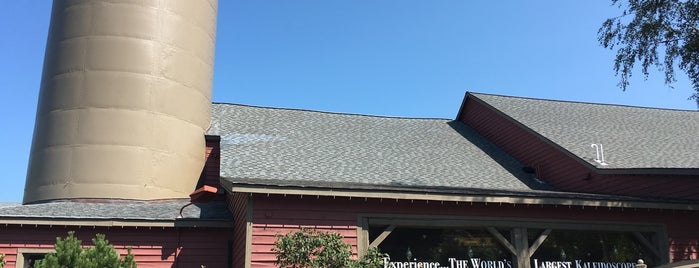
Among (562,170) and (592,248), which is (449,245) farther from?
(562,170)

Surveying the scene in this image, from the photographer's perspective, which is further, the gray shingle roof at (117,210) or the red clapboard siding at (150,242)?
the gray shingle roof at (117,210)

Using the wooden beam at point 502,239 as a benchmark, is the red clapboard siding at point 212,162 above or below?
above

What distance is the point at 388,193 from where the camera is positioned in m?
12.4

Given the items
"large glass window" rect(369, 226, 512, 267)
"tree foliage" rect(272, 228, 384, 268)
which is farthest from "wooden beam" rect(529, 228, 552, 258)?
"tree foliage" rect(272, 228, 384, 268)

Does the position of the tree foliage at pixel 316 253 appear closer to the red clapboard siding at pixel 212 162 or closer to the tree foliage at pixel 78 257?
the tree foliage at pixel 78 257

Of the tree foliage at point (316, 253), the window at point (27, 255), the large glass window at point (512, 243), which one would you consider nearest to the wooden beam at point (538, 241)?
the large glass window at point (512, 243)

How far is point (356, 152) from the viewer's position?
16.4 m

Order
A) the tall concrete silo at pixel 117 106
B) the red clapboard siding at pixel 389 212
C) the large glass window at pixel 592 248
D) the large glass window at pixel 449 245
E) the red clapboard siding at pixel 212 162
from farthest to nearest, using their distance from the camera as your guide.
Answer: the red clapboard siding at pixel 212 162 < the tall concrete silo at pixel 117 106 < the large glass window at pixel 592 248 < the large glass window at pixel 449 245 < the red clapboard siding at pixel 389 212

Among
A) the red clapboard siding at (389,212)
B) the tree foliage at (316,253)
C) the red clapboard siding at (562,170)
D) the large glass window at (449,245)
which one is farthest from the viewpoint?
the red clapboard siding at (562,170)

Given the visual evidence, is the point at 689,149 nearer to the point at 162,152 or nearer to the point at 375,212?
the point at 375,212

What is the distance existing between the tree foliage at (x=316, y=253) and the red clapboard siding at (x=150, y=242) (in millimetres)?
2836

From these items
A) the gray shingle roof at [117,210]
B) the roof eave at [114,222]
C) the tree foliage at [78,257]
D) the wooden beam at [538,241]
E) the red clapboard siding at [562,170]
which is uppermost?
the red clapboard siding at [562,170]

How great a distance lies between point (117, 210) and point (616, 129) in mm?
14534

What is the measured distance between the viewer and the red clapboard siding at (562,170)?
48.4 feet
